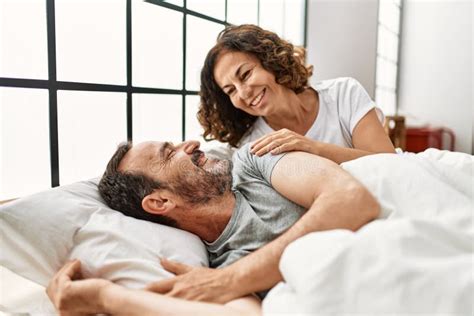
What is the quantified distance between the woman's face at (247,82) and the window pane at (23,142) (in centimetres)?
68

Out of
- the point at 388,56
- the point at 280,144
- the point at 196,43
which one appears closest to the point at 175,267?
the point at 280,144

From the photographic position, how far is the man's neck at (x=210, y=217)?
118 centimetres

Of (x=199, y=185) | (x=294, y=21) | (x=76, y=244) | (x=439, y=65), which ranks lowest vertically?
(x=76, y=244)

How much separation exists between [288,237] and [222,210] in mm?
316

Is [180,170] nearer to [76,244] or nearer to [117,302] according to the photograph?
[76,244]

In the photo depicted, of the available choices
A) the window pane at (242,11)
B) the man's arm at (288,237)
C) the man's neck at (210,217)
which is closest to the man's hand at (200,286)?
the man's arm at (288,237)

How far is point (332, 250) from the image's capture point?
2.45ft

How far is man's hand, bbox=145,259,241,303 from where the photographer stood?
88cm

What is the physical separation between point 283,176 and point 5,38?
0.98 metres

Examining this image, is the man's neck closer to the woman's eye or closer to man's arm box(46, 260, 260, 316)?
man's arm box(46, 260, 260, 316)

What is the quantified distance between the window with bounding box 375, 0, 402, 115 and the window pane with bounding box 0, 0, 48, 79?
3819 mm

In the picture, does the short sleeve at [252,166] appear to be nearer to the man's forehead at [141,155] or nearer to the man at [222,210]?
the man at [222,210]

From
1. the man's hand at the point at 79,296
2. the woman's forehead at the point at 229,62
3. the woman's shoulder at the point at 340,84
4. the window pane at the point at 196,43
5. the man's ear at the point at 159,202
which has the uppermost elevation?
the window pane at the point at 196,43

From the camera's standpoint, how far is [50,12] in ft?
4.65
